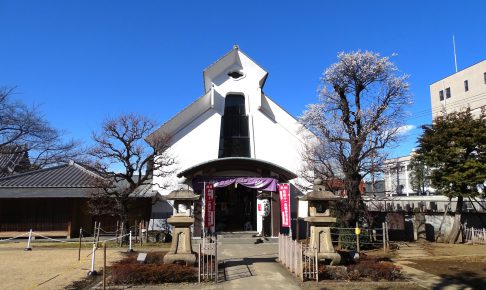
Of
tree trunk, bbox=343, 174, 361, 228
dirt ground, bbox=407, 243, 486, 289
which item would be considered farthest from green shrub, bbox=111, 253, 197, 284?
tree trunk, bbox=343, 174, 361, 228

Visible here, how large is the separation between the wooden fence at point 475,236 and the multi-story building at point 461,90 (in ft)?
101

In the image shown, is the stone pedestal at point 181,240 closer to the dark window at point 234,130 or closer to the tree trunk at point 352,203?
the tree trunk at point 352,203

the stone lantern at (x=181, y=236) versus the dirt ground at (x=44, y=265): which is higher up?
the stone lantern at (x=181, y=236)

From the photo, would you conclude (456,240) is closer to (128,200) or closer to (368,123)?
(368,123)

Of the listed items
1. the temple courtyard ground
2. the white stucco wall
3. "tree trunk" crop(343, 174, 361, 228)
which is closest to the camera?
the temple courtyard ground

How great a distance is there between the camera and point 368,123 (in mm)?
18609

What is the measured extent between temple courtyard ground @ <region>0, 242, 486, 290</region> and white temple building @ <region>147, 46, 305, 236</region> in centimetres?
485

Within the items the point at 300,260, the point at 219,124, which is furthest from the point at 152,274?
the point at 219,124

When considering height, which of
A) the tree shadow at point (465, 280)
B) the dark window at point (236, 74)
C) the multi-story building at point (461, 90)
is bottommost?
the tree shadow at point (465, 280)

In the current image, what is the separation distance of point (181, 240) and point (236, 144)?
14768 millimetres

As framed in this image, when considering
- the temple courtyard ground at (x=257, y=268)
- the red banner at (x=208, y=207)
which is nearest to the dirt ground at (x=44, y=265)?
the temple courtyard ground at (x=257, y=268)

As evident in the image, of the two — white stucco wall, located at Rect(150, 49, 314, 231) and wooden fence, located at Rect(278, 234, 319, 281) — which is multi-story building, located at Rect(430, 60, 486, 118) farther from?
wooden fence, located at Rect(278, 234, 319, 281)

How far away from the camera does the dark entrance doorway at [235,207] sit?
84.8 feet

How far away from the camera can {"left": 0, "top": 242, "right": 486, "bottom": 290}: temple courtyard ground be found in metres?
10.9
